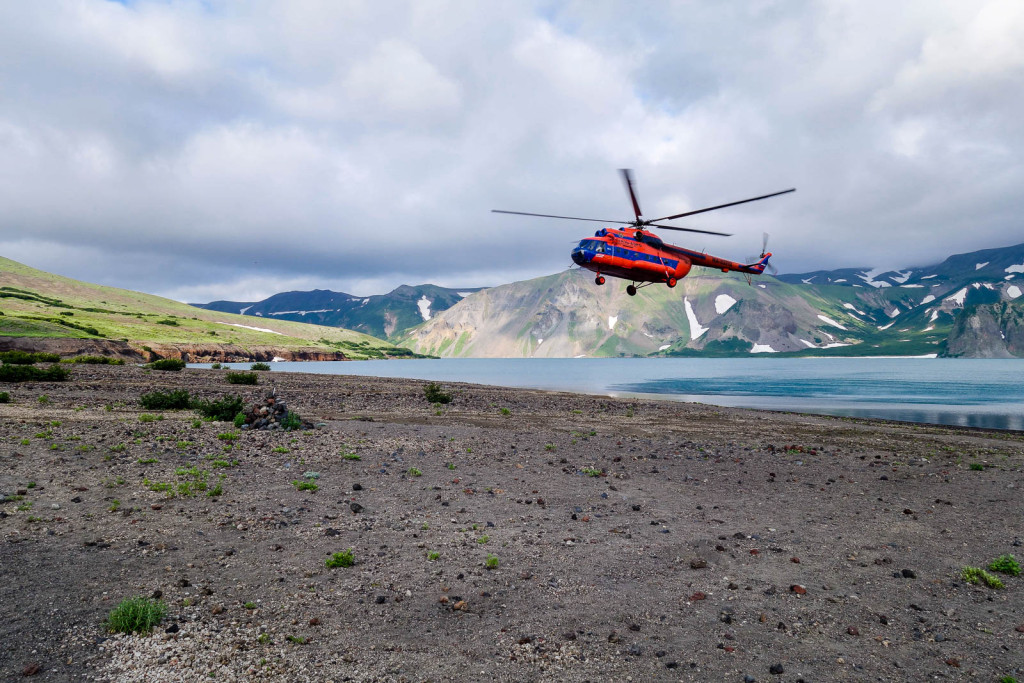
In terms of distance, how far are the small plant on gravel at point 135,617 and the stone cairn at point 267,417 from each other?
16269 mm

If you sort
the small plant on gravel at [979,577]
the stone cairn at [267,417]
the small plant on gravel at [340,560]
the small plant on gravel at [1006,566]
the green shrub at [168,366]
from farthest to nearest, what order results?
the green shrub at [168,366]
the stone cairn at [267,417]
the small plant on gravel at [1006,566]
the small plant on gravel at [340,560]
the small plant on gravel at [979,577]

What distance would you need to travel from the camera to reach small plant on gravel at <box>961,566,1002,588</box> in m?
10.4

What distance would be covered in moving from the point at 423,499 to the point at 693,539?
7323mm

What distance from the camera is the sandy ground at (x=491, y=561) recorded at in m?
7.89

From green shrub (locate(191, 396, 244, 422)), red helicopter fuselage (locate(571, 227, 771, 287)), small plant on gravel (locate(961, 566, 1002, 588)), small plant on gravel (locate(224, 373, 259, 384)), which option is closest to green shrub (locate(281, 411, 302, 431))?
green shrub (locate(191, 396, 244, 422))

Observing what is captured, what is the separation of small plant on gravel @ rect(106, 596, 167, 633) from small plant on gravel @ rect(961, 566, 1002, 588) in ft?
48.5

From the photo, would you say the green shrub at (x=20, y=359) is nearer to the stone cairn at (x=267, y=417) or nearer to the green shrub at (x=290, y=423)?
the stone cairn at (x=267, y=417)

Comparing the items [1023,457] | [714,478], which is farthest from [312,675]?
[1023,457]

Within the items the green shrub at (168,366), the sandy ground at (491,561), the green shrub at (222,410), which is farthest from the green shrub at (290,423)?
the green shrub at (168,366)

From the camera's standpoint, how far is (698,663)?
26.1ft

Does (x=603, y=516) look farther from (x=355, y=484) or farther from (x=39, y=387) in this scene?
(x=39, y=387)

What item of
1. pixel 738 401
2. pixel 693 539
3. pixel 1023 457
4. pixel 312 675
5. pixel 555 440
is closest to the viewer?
pixel 312 675

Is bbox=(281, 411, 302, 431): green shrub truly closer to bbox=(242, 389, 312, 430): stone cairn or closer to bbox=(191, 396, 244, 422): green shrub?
bbox=(242, 389, 312, 430): stone cairn

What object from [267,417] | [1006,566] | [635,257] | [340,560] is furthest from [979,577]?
[635,257]
